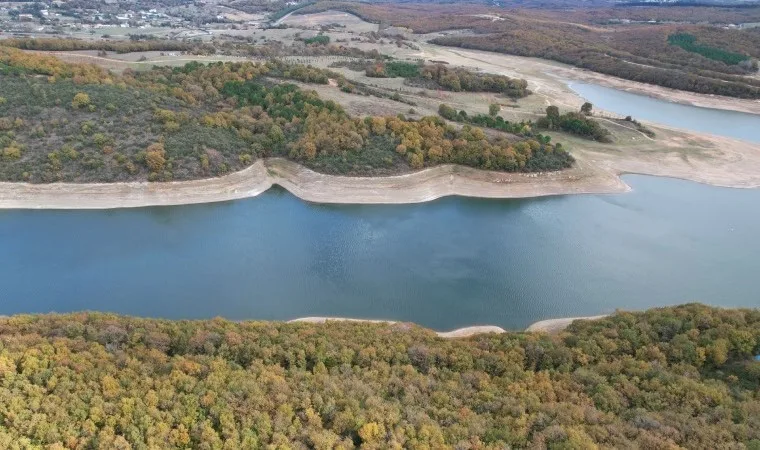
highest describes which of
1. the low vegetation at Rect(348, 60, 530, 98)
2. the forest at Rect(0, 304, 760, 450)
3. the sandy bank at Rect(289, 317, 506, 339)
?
the low vegetation at Rect(348, 60, 530, 98)

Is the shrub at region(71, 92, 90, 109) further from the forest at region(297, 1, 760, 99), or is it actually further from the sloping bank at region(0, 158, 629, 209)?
the forest at region(297, 1, 760, 99)

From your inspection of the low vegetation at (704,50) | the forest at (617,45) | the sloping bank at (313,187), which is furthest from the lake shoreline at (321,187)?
the low vegetation at (704,50)

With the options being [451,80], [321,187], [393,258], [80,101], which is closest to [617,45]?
[451,80]

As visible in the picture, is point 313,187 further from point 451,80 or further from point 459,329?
point 451,80

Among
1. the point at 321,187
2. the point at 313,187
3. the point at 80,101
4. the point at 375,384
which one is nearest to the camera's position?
the point at 375,384

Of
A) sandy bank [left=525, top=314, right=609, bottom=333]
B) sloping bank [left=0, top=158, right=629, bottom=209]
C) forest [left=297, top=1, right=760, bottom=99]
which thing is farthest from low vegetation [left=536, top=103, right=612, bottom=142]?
forest [left=297, top=1, right=760, bottom=99]

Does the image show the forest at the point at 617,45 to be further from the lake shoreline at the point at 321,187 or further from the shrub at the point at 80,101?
the shrub at the point at 80,101

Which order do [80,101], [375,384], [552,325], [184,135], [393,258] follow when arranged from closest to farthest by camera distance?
[375,384]
[552,325]
[393,258]
[184,135]
[80,101]
